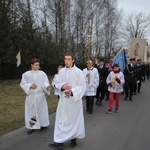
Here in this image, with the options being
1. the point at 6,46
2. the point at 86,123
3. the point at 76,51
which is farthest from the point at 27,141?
the point at 76,51

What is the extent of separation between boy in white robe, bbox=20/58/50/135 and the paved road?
0.27 m

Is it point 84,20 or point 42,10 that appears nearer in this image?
point 42,10

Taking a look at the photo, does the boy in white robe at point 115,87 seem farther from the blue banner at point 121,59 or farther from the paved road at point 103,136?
the blue banner at point 121,59

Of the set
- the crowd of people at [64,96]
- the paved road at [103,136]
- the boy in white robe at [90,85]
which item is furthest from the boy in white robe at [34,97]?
the boy in white robe at [90,85]

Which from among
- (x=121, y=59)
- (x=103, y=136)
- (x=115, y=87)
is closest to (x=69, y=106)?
(x=103, y=136)

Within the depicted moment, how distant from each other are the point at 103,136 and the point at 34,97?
1980mm

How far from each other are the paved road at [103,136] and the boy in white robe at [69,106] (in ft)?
1.05

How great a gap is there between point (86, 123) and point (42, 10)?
28670 millimetres

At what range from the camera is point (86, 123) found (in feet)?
24.7

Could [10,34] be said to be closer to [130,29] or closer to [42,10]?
[42,10]

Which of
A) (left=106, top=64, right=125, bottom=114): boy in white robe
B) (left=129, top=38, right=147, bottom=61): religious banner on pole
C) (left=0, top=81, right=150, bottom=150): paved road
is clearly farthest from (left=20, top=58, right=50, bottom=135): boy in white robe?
(left=129, top=38, right=147, bottom=61): religious banner on pole

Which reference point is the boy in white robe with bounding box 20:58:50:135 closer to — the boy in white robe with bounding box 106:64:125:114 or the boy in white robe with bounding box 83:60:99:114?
the boy in white robe with bounding box 83:60:99:114

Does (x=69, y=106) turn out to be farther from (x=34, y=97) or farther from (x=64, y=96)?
(x=34, y=97)

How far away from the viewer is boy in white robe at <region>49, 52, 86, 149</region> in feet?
16.7
